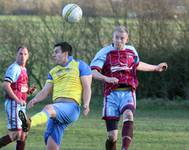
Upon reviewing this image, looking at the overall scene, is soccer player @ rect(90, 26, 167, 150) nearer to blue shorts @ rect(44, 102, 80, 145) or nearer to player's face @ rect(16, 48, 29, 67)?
blue shorts @ rect(44, 102, 80, 145)

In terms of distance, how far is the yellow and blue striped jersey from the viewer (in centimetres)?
1100

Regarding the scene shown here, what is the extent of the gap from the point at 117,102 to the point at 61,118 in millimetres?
1404

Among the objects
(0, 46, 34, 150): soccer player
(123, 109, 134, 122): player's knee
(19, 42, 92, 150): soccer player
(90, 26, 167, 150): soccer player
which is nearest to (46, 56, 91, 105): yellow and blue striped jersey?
(19, 42, 92, 150): soccer player

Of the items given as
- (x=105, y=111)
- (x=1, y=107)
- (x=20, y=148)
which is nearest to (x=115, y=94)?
(x=105, y=111)

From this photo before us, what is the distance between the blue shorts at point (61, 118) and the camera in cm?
1080

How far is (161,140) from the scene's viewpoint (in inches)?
611

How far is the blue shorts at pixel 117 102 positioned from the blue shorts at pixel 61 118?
108cm

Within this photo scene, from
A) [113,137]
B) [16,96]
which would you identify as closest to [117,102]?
[113,137]

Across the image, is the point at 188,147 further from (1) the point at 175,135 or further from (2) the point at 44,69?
(2) the point at 44,69

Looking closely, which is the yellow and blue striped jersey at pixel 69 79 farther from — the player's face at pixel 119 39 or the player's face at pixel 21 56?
the player's face at pixel 21 56

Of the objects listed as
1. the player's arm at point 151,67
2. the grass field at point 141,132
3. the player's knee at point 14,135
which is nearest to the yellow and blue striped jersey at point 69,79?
the player's arm at point 151,67

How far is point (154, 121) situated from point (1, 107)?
621cm

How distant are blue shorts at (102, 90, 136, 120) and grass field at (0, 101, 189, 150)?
2.40 m

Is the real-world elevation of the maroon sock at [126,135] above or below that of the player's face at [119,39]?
below
